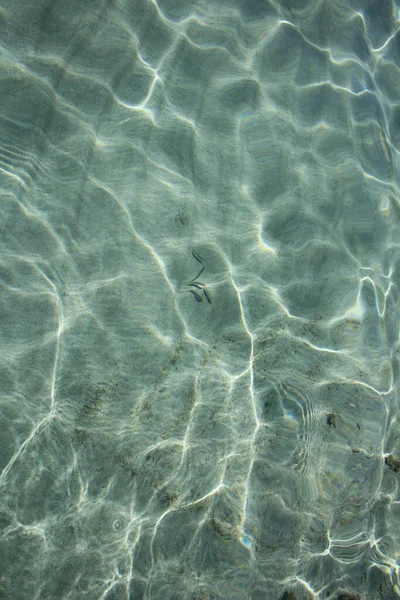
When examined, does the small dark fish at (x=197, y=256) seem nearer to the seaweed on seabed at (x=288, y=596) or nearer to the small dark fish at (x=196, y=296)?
the small dark fish at (x=196, y=296)

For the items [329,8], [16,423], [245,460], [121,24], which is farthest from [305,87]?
[16,423]

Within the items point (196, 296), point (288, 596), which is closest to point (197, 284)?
point (196, 296)

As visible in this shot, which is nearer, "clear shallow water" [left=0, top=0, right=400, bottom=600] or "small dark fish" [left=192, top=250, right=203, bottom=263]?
"clear shallow water" [left=0, top=0, right=400, bottom=600]

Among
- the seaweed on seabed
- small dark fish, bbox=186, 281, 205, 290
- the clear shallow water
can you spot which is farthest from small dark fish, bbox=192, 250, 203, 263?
the seaweed on seabed

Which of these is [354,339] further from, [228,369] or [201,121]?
[201,121]

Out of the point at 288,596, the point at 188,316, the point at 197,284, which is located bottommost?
the point at 288,596

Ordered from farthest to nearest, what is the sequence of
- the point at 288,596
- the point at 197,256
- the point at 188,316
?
the point at 197,256, the point at 188,316, the point at 288,596

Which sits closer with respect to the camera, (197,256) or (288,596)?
(288,596)

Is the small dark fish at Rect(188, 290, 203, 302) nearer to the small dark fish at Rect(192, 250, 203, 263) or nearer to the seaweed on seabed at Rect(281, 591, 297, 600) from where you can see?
the small dark fish at Rect(192, 250, 203, 263)

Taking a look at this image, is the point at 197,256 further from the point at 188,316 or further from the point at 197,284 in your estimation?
the point at 188,316
